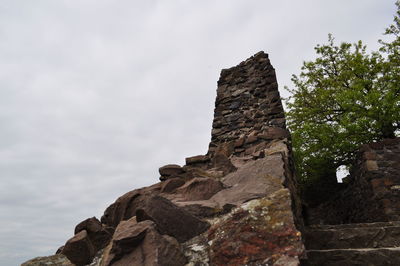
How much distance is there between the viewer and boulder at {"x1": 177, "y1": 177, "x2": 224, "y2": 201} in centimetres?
244

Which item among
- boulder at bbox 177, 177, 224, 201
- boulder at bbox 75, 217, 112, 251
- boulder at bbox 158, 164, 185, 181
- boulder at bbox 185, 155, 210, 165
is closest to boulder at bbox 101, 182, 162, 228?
boulder at bbox 75, 217, 112, 251

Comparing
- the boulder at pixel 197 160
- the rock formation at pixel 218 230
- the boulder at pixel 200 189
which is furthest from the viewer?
A: the boulder at pixel 197 160

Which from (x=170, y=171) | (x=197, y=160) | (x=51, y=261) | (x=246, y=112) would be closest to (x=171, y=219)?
(x=51, y=261)

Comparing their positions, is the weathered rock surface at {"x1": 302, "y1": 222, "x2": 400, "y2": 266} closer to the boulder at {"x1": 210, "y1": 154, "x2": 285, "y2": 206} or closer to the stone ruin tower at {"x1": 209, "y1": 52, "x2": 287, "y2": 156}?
the boulder at {"x1": 210, "y1": 154, "x2": 285, "y2": 206}

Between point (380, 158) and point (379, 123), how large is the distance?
2.89 metres

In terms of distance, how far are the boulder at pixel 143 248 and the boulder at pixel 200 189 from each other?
0.70m

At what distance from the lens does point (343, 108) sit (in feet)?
34.2

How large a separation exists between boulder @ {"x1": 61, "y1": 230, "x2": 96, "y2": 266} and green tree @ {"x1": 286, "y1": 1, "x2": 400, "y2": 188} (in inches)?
348

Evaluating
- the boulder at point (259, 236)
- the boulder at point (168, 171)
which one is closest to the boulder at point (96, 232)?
the boulder at point (259, 236)

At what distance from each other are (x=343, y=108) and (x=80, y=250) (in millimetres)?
10531

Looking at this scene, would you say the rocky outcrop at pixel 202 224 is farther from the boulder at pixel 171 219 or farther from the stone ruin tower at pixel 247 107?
the stone ruin tower at pixel 247 107

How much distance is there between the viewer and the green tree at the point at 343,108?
365 inches

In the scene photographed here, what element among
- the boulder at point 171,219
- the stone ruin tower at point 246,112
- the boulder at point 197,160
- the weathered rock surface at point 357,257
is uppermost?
the stone ruin tower at point 246,112

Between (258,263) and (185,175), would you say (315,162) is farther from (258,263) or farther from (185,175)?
(258,263)
